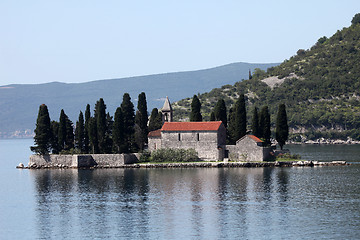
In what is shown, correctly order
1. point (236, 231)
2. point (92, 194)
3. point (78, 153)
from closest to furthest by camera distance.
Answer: point (236, 231), point (92, 194), point (78, 153)

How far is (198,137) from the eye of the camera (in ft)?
332

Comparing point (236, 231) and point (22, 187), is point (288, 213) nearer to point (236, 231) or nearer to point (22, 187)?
point (236, 231)

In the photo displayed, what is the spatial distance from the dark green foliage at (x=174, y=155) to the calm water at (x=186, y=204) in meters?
5.24

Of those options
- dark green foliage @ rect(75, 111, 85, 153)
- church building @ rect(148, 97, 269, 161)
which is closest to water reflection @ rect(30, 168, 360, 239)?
church building @ rect(148, 97, 269, 161)

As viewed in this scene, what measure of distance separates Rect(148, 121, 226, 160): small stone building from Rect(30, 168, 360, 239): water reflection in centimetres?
573

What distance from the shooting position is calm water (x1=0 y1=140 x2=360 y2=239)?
179 feet

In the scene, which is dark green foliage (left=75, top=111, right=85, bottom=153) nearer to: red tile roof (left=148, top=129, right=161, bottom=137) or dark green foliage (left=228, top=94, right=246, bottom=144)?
red tile roof (left=148, top=129, right=161, bottom=137)

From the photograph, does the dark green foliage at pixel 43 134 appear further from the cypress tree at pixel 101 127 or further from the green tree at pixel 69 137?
the cypress tree at pixel 101 127

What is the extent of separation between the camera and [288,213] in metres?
60.0

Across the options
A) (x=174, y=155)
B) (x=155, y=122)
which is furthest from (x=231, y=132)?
(x=155, y=122)

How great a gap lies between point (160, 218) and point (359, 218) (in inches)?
690

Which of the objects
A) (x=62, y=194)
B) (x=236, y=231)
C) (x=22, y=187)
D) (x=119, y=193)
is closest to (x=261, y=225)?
(x=236, y=231)

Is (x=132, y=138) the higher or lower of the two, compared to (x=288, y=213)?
higher

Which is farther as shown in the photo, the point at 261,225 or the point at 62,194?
the point at 62,194
